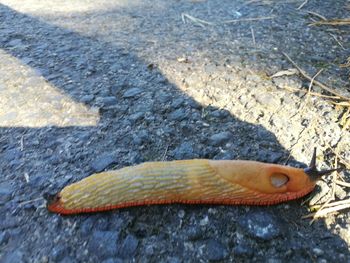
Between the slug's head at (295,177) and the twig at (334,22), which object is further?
the twig at (334,22)

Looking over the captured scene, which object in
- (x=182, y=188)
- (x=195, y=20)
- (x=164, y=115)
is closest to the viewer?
(x=182, y=188)

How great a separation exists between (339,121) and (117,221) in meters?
1.07

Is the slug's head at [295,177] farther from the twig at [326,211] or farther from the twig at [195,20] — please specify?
the twig at [195,20]

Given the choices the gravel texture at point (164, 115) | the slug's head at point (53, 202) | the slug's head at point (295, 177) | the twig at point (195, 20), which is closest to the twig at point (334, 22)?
the gravel texture at point (164, 115)

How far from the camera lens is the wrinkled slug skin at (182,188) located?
1.36 meters

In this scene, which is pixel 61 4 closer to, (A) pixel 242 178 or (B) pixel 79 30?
(B) pixel 79 30

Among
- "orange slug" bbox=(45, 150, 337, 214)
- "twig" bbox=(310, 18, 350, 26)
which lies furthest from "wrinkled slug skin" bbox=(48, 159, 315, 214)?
"twig" bbox=(310, 18, 350, 26)

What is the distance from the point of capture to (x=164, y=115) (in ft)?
6.10

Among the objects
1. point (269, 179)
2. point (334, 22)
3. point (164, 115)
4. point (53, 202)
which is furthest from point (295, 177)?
point (334, 22)

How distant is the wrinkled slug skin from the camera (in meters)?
1.36

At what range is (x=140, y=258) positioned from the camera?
1.25 m

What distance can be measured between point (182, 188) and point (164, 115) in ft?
1.88

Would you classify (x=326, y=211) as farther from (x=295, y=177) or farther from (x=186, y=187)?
(x=186, y=187)

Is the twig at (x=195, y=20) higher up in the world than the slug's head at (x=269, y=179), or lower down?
higher up
